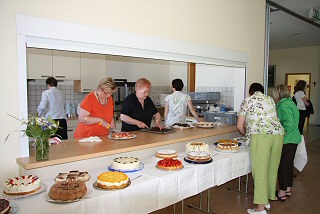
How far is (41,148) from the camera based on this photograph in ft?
6.96

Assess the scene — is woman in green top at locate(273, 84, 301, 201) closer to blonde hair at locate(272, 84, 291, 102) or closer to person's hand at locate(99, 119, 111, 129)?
blonde hair at locate(272, 84, 291, 102)

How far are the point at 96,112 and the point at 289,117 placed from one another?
2326mm

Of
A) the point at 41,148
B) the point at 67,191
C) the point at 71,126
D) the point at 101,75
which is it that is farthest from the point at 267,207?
the point at 101,75

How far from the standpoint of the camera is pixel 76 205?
5.84 ft

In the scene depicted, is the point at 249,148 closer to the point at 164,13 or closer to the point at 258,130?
the point at 258,130

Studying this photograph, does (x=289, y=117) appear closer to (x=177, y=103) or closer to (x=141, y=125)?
(x=177, y=103)

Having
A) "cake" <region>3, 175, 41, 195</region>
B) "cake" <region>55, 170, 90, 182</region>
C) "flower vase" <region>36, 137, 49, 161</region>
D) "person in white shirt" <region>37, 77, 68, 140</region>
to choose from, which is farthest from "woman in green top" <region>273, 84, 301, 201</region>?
"person in white shirt" <region>37, 77, 68, 140</region>

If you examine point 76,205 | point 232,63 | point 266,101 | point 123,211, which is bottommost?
point 123,211

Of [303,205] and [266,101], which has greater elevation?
[266,101]

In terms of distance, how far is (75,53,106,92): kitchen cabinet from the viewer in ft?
17.9

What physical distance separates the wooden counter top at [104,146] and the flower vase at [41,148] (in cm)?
4

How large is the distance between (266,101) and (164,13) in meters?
1.49

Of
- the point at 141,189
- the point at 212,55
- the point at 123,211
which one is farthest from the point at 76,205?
the point at 212,55

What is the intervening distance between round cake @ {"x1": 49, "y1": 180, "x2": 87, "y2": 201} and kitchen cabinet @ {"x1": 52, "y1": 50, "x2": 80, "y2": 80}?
359 cm
